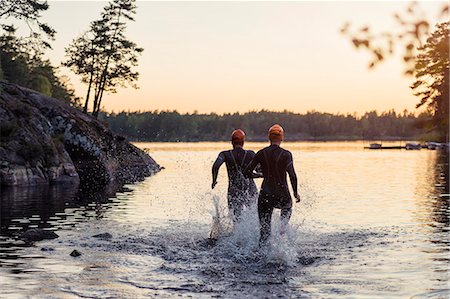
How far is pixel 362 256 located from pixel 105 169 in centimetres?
3461

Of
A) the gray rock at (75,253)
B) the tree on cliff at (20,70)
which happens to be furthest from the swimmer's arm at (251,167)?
the tree on cliff at (20,70)

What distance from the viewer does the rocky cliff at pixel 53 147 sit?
39.6 meters

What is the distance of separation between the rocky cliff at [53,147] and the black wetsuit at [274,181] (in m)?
26.7

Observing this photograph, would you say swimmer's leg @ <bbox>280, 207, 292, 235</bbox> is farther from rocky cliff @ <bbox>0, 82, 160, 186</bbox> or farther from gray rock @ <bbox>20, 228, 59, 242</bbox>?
rocky cliff @ <bbox>0, 82, 160, 186</bbox>

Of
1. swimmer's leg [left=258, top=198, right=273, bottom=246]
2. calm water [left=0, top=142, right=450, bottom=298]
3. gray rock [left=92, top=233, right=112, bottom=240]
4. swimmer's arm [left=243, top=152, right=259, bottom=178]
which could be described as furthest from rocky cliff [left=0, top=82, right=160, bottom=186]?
swimmer's leg [left=258, top=198, right=273, bottom=246]

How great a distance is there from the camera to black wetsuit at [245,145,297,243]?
13.6 metres

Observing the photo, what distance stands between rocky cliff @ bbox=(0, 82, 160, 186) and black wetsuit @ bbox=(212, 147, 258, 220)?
2473 cm

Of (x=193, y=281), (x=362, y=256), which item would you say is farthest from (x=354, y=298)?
(x=362, y=256)

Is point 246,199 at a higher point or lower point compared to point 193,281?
higher

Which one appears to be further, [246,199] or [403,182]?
[403,182]

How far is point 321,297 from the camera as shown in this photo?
1020 centimetres

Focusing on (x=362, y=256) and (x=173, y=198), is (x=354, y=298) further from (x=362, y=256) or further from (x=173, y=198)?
(x=173, y=198)

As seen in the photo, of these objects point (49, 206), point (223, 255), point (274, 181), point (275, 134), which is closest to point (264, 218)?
point (274, 181)

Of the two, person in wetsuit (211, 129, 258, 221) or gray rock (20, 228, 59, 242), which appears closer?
person in wetsuit (211, 129, 258, 221)
